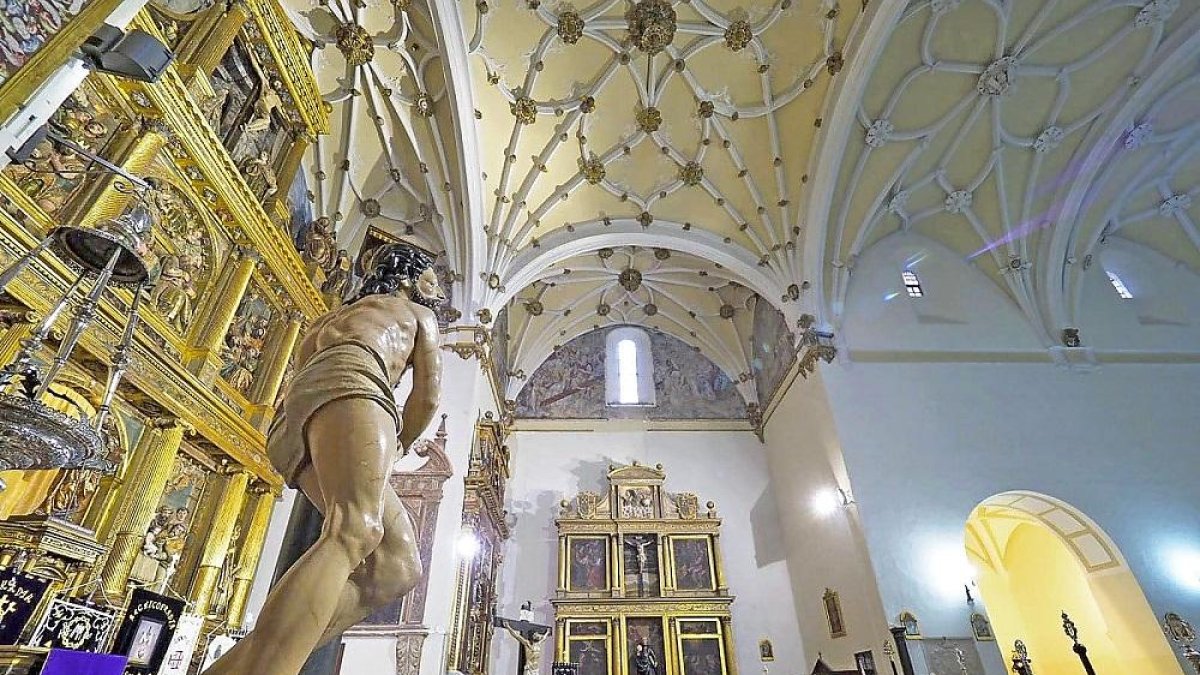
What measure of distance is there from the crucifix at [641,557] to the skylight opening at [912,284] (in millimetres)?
8369

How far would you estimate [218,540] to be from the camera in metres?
6.24

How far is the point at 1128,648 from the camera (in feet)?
28.9

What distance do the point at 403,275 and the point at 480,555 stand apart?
29.2 feet

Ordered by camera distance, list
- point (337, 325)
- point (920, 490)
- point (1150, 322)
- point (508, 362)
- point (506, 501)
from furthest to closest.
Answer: point (508, 362) < point (506, 501) < point (1150, 322) < point (920, 490) < point (337, 325)

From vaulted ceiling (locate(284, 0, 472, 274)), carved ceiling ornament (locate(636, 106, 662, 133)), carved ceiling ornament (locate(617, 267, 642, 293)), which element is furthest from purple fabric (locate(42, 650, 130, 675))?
carved ceiling ornament (locate(617, 267, 642, 293))

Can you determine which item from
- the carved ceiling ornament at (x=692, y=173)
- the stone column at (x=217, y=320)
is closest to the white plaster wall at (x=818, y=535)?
the carved ceiling ornament at (x=692, y=173)

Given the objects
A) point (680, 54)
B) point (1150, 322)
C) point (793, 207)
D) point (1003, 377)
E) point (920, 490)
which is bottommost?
point (920, 490)

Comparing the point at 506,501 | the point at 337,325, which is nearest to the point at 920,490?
the point at 506,501

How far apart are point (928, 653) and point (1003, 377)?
6.02 metres

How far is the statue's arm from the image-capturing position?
234cm

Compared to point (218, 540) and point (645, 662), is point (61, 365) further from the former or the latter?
point (645, 662)

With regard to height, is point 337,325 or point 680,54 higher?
point 680,54

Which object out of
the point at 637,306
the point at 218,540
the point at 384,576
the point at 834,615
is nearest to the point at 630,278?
the point at 637,306

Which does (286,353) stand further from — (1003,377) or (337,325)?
(1003,377)
